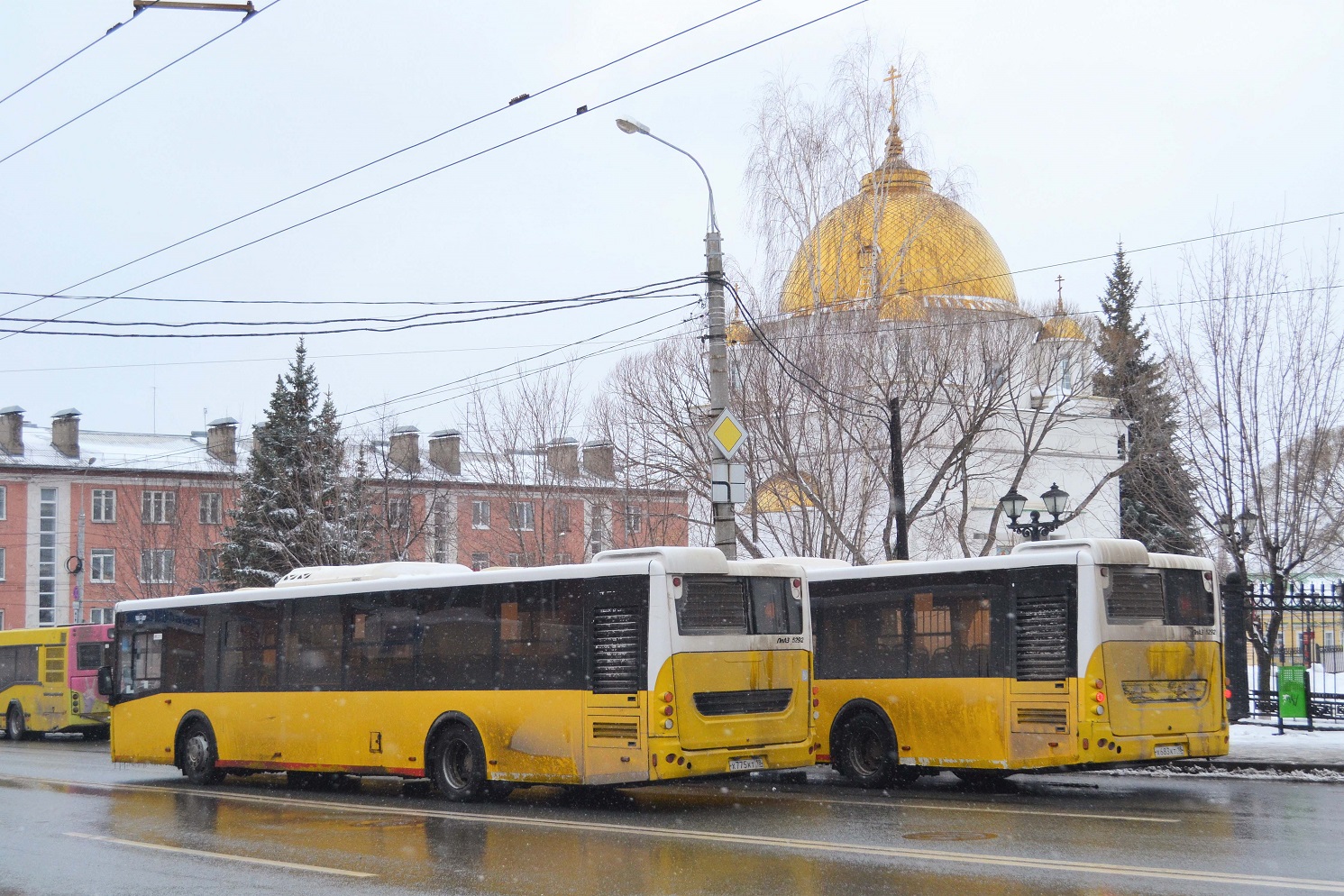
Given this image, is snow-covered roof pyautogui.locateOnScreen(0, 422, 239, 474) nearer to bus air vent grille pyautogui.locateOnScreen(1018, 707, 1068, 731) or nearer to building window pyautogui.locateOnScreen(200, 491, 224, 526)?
building window pyautogui.locateOnScreen(200, 491, 224, 526)

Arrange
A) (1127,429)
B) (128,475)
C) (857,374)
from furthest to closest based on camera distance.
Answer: (128,475)
(1127,429)
(857,374)

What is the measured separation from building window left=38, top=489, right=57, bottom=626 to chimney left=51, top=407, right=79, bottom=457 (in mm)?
2723

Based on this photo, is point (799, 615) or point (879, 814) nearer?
point (879, 814)

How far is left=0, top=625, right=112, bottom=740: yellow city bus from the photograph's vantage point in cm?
3316

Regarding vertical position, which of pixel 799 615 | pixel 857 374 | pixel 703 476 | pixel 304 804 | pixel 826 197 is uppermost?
pixel 826 197

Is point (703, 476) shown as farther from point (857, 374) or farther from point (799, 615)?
point (799, 615)

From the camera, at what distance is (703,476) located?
105 ft

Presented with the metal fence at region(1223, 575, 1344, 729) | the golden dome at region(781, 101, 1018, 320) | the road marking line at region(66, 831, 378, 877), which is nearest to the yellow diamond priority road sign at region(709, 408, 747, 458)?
the metal fence at region(1223, 575, 1344, 729)

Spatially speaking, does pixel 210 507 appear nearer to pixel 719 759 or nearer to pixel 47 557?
pixel 47 557

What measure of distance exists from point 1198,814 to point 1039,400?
2224 cm

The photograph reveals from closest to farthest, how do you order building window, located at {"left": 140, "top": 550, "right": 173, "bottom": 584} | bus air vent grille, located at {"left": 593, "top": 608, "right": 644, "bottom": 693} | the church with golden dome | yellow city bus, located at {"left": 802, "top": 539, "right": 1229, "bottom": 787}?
bus air vent grille, located at {"left": 593, "top": 608, "right": 644, "bottom": 693} < yellow city bus, located at {"left": 802, "top": 539, "right": 1229, "bottom": 787} < the church with golden dome < building window, located at {"left": 140, "top": 550, "right": 173, "bottom": 584}

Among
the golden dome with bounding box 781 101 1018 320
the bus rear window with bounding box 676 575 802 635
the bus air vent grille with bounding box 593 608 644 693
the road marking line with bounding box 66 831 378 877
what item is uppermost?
the golden dome with bounding box 781 101 1018 320

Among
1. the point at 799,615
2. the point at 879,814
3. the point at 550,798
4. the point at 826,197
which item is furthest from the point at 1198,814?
the point at 826,197

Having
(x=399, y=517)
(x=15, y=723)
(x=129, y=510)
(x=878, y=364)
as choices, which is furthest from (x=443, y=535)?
(x=129, y=510)
